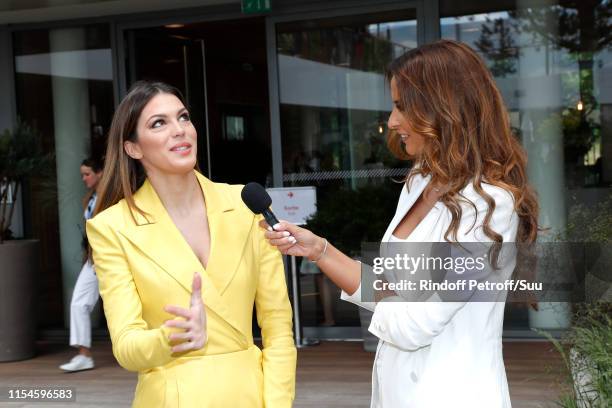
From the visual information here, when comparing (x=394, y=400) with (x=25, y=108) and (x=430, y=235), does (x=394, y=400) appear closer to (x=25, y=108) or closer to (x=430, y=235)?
(x=430, y=235)

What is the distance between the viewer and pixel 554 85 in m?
7.05

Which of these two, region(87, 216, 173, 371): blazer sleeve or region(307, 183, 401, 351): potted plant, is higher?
region(87, 216, 173, 371): blazer sleeve

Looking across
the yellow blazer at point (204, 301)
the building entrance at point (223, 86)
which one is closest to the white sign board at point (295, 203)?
the building entrance at point (223, 86)

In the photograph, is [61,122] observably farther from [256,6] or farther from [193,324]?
[193,324]

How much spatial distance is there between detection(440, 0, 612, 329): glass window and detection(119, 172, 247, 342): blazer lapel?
5.11 metres

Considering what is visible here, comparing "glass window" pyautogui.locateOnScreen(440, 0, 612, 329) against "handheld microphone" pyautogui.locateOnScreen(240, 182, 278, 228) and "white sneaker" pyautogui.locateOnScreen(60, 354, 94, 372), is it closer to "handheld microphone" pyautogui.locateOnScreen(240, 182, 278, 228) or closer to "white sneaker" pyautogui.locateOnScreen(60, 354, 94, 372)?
"white sneaker" pyautogui.locateOnScreen(60, 354, 94, 372)

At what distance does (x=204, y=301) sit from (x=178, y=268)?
107 millimetres

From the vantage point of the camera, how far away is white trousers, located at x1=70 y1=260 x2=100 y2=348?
6.71 metres

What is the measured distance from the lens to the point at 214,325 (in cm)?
219

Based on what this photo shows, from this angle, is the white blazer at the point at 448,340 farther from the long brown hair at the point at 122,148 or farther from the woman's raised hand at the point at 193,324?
the long brown hair at the point at 122,148

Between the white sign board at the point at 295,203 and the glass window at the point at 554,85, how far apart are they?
1.76 meters

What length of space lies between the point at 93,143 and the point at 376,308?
6.45 m

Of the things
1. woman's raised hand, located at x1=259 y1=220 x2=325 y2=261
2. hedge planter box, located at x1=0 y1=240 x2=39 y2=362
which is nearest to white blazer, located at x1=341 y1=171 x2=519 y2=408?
woman's raised hand, located at x1=259 y1=220 x2=325 y2=261

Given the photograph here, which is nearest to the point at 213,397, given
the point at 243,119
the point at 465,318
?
the point at 465,318
